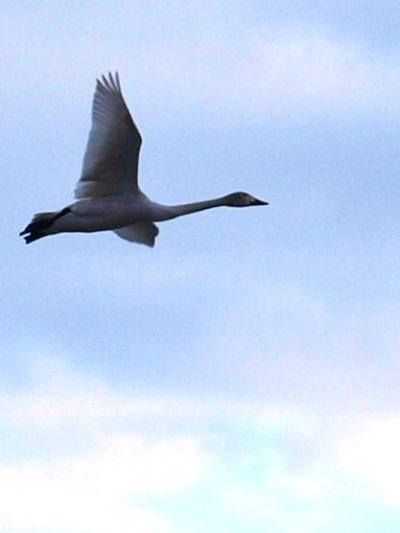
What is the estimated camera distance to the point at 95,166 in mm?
55062

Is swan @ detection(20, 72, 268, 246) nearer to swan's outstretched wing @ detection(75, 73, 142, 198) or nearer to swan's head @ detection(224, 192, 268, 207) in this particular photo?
swan's outstretched wing @ detection(75, 73, 142, 198)

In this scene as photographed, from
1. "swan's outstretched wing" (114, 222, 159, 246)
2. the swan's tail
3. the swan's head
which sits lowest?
the swan's tail

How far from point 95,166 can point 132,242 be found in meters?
3.97

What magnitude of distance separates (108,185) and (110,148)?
89 centimetres

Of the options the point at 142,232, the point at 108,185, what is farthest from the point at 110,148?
the point at 142,232

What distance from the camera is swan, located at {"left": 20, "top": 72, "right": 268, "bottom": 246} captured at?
2127 inches

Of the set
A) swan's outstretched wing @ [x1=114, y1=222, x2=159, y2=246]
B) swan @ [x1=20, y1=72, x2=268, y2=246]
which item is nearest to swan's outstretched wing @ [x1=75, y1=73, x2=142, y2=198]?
swan @ [x1=20, y1=72, x2=268, y2=246]

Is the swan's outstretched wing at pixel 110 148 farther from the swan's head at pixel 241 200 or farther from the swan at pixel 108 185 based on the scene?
the swan's head at pixel 241 200

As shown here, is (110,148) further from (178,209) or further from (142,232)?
(142,232)

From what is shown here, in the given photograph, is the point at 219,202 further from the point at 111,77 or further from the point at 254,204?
the point at 111,77

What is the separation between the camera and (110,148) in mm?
54562

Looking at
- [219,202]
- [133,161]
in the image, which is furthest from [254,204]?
[133,161]

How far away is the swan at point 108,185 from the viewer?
54.0 metres

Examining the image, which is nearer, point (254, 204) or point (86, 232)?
point (86, 232)
